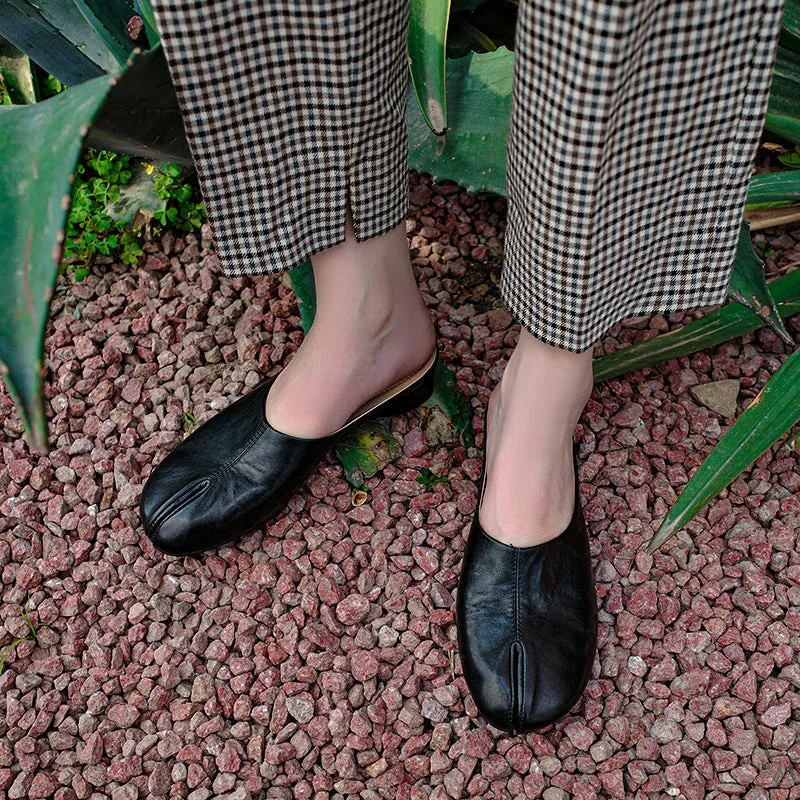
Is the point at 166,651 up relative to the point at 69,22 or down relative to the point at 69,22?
down

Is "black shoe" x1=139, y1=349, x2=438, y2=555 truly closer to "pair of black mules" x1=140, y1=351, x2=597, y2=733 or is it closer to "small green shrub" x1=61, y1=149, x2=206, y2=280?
"pair of black mules" x1=140, y1=351, x2=597, y2=733

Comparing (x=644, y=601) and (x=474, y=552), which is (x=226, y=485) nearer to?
(x=474, y=552)

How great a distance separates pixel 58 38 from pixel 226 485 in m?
0.74

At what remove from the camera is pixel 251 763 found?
107cm

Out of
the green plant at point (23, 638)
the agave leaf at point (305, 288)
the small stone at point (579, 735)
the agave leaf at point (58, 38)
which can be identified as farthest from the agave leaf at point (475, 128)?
the green plant at point (23, 638)

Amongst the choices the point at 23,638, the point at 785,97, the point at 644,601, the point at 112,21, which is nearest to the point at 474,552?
the point at 644,601

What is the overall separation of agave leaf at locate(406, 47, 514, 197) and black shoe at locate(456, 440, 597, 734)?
0.52 m

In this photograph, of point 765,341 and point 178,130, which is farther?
point 765,341

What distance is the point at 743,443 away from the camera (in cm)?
104

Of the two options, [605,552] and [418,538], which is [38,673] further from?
[605,552]

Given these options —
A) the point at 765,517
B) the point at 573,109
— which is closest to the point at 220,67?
the point at 573,109

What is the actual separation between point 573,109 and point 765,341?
0.85 metres

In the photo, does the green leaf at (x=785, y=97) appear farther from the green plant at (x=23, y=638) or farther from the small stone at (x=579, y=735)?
the green plant at (x=23, y=638)

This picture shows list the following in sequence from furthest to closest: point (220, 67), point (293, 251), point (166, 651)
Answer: point (166, 651) < point (293, 251) < point (220, 67)
